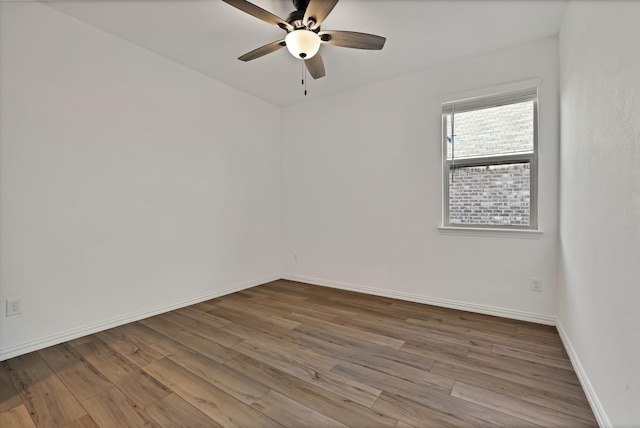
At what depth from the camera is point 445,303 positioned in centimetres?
312

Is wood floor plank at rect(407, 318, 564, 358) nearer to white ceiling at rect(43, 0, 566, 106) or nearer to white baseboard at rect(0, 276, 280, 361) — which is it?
white baseboard at rect(0, 276, 280, 361)

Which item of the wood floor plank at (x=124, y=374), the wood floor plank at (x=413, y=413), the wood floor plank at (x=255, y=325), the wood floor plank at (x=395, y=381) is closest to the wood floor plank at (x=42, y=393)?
the wood floor plank at (x=124, y=374)

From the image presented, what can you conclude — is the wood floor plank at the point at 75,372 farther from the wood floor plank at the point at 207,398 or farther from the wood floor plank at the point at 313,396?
the wood floor plank at the point at 313,396

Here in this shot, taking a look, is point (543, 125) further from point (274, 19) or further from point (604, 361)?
point (274, 19)

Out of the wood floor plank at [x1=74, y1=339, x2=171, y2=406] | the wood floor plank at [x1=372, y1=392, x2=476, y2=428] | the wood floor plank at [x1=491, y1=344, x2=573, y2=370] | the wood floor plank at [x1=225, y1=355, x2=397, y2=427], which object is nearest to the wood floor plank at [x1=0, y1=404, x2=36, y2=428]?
the wood floor plank at [x1=74, y1=339, x2=171, y2=406]

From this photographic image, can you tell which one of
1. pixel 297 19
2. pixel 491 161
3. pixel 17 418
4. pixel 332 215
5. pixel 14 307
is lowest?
pixel 17 418

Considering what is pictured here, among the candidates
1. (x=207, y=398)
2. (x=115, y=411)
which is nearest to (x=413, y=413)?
(x=207, y=398)

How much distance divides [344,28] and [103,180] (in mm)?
2536

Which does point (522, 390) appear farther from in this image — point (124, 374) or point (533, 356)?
point (124, 374)

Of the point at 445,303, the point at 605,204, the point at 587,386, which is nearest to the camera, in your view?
the point at 605,204

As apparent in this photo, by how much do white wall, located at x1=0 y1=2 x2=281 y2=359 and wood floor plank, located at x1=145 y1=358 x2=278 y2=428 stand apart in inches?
43.0

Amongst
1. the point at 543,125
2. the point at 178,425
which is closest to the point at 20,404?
the point at 178,425

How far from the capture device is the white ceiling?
2.20 meters

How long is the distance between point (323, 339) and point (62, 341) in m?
2.14
